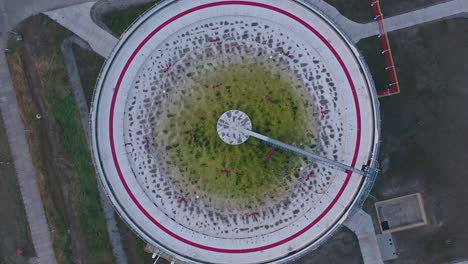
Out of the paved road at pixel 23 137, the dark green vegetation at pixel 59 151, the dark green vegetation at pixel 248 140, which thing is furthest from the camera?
the paved road at pixel 23 137

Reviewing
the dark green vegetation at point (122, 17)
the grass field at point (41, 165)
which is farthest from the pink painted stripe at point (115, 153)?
the grass field at point (41, 165)

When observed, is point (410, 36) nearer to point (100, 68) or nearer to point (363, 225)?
point (363, 225)

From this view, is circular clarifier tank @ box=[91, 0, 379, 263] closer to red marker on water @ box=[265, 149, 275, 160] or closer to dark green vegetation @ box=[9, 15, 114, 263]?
red marker on water @ box=[265, 149, 275, 160]

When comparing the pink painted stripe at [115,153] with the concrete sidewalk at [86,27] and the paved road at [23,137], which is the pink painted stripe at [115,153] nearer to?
the concrete sidewalk at [86,27]

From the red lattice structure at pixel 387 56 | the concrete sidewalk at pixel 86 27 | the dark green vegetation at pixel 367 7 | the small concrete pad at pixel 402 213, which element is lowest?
the small concrete pad at pixel 402 213

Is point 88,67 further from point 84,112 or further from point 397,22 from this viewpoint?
point 397,22

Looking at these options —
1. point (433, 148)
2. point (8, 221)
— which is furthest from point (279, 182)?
point (8, 221)
